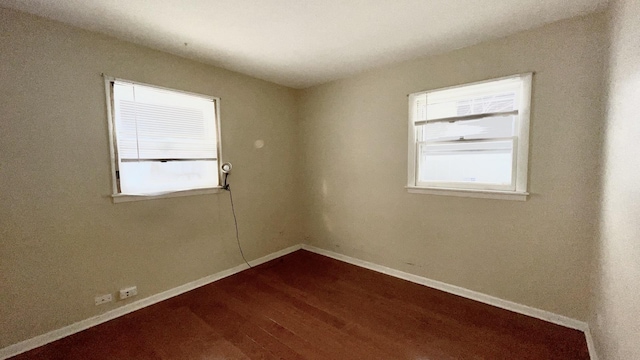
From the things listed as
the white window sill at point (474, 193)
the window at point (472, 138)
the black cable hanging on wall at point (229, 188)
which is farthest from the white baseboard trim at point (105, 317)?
the window at point (472, 138)

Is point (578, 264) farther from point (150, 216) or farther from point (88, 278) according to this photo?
point (88, 278)

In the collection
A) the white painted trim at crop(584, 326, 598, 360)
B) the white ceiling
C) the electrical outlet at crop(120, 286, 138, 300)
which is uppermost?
the white ceiling

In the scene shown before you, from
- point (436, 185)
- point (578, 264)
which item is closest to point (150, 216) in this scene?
point (436, 185)

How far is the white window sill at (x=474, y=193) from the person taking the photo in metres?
2.27

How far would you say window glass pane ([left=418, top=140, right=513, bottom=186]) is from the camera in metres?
2.37

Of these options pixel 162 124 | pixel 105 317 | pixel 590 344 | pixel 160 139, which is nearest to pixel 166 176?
pixel 160 139

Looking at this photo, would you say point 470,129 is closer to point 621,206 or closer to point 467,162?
point 467,162

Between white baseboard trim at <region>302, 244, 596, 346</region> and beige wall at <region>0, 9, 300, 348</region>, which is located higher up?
beige wall at <region>0, 9, 300, 348</region>

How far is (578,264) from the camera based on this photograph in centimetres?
206

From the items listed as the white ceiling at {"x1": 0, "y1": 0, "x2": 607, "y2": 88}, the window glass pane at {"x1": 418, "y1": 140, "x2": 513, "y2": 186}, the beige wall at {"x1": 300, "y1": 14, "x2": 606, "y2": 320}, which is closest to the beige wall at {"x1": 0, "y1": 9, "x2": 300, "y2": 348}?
the white ceiling at {"x1": 0, "y1": 0, "x2": 607, "y2": 88}

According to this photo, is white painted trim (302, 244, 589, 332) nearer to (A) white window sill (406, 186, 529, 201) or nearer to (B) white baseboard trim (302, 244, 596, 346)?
(B) white baseboard trim (302, 244, 596, 346)

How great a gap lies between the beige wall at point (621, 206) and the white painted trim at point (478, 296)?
0.98 feet

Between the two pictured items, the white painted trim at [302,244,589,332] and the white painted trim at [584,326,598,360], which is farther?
the white painted trim at [302,244,589,332]

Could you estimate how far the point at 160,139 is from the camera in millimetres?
2561
